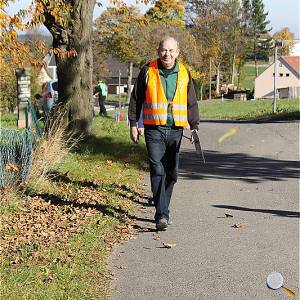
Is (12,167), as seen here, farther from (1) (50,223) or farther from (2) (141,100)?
(2) (141,100)

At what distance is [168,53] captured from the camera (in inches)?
244

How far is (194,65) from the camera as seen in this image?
205 ft

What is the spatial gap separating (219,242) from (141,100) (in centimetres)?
172

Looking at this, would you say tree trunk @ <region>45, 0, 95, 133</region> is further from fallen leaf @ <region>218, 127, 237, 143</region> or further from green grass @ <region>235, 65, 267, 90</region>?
green grass @ <region>235, 65, 267, 90</region>

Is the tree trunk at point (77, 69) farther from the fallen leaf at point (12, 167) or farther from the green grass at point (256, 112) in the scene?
the green grass at point (256, 112)

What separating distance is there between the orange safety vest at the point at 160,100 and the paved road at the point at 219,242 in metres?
1.19

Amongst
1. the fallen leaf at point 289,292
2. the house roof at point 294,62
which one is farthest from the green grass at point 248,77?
the fallen leaf at point 289,292

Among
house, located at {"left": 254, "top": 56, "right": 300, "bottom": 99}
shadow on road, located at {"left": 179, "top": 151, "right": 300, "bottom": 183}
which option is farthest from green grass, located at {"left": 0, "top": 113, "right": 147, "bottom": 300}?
house, located at {"left": 254, "top": 56, "right": 300, "bottom": 99}

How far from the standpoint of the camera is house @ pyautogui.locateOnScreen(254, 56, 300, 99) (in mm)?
80438

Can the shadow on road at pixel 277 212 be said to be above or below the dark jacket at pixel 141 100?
below

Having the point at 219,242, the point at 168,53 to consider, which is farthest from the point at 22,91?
the point at 219,242

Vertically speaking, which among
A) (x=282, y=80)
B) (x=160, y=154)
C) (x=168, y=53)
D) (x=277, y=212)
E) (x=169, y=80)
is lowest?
(x=277, y=212)

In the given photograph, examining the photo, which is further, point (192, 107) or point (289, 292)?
point (192, 107)

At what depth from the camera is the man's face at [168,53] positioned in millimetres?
6191
